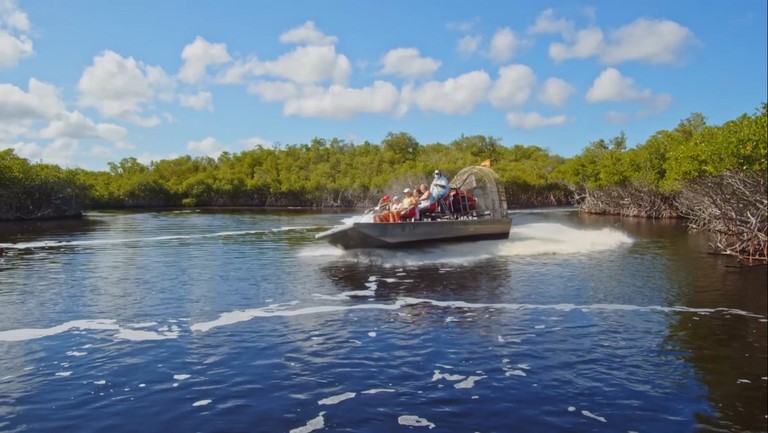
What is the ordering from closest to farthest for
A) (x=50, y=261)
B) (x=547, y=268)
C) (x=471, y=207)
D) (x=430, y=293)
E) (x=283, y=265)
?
(x=430, y=293) → (x=547, y=268) → (x=283, y=265) → (x=50, y=261) → (x=471, y=207)

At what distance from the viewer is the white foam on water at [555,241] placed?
105 ft

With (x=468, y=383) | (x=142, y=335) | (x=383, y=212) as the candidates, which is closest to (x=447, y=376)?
(x=468, y=383)

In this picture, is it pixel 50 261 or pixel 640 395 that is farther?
pixel 50 261

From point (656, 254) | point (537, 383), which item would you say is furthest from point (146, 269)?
point (656, 254)

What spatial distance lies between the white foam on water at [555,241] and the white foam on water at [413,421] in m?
21.5

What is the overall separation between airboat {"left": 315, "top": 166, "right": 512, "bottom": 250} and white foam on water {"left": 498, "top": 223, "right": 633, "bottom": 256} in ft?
4.87

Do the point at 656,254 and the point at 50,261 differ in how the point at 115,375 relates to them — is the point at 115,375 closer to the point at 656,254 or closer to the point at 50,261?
the point at 50,261

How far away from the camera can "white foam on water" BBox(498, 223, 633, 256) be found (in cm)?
3192

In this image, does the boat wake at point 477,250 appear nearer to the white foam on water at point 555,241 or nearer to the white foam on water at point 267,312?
the white foam on water at point 555,241

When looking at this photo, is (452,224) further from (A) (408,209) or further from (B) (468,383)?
(B) (468,383)

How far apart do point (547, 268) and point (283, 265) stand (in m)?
12.1

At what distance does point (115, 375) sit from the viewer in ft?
39.3

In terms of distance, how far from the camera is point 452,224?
29391 millimetres

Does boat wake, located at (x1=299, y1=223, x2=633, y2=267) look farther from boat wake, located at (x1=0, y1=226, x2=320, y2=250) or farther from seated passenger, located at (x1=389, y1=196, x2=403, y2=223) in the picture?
boat wake, located at (x1=0, y1=226, x2=320, y2=250)
